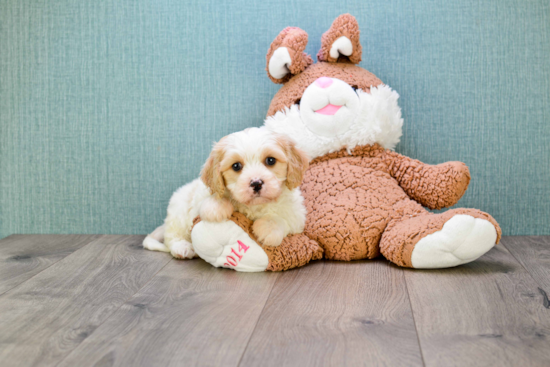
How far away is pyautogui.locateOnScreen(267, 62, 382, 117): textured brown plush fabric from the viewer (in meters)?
1.68

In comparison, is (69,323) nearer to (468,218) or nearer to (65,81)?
(468,218)

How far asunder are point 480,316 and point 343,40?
106cm

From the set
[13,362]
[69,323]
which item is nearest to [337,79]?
[69,323]

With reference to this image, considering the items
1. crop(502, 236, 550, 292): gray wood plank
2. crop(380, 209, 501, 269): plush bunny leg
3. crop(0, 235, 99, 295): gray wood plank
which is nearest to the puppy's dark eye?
crop(380, 209, 501, 269): plush bunny leg

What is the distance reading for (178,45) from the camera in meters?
1.98

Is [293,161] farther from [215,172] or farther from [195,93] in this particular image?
[195,93]

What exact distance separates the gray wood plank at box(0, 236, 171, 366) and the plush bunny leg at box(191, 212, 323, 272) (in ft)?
0.74

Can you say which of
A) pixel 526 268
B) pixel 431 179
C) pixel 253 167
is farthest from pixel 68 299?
pixel 526 268

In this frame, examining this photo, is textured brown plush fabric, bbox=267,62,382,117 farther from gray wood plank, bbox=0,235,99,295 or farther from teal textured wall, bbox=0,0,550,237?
gray wood plank, bbox=0,235,99,295

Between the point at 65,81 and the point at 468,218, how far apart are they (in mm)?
1774

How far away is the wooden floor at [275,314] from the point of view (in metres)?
0.89

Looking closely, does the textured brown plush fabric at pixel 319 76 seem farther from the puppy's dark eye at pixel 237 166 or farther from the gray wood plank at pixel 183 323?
the gray wood plank at pixel 183 323

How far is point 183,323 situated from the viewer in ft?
3.45

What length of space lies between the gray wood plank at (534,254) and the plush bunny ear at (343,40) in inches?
37.2
